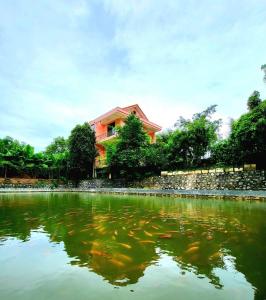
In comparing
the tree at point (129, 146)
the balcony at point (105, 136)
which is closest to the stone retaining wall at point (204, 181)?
the tree at point (129, 146)

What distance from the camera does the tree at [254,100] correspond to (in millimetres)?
18094

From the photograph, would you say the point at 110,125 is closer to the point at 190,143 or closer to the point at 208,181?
the point at 190,143

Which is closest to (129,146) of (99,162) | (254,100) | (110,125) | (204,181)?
→ (204,181)

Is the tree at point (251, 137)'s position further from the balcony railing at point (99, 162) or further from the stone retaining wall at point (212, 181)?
the balcony railing at point (99, 162)

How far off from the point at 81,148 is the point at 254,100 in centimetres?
1838

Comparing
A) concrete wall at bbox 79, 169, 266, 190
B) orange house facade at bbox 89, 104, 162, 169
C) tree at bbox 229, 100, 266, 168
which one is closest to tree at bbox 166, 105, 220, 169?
concrete wall at bbox 79, 169, 266, 190

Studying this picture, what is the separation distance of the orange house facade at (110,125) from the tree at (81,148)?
1849 millimetres

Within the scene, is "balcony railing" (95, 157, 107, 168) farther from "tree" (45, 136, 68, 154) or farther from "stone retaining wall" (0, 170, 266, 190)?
"tree" (45, 136, 68, 154)

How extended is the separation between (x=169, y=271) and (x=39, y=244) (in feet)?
7.26

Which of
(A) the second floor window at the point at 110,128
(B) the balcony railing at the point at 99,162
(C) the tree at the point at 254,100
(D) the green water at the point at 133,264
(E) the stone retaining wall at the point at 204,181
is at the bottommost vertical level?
(D) the green water at the point at 133,264

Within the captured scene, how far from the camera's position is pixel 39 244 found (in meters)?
4.02

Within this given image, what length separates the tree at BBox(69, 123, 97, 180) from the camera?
2941cm

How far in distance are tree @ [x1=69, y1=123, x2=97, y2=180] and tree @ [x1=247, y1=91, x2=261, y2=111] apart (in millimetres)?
17717

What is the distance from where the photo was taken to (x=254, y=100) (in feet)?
59.6
